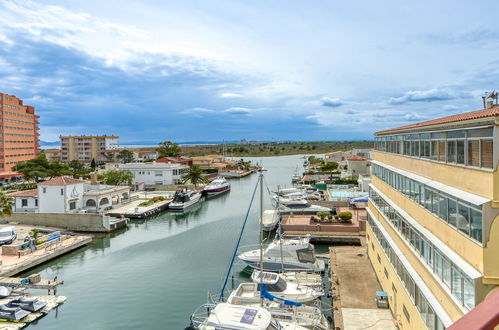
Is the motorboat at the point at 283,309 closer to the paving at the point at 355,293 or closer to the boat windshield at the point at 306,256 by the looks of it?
the paving at the point at 355,293

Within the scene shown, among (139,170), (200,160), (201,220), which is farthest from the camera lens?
(200,160)

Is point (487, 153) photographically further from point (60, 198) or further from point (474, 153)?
point (60, 198)

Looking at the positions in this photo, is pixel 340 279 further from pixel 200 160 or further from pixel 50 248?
pixel 200 160

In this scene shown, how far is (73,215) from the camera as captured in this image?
41.5 metres

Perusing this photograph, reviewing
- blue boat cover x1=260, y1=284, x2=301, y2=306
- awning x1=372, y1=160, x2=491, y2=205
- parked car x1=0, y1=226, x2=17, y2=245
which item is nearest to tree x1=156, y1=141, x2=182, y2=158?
parked car x1=0, y1=226, x2=17, y2=245

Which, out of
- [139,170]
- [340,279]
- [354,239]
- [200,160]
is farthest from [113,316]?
[200,160]

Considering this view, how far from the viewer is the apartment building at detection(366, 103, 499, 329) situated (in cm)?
827

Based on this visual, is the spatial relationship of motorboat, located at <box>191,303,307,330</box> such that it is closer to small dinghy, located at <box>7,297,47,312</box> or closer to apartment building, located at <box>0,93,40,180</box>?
small dinghy, located at <box>7,297,47,312</box>

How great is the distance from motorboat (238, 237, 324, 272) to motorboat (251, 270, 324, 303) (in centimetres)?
404

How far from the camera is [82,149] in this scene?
147 metres

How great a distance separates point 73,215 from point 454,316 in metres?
40.3

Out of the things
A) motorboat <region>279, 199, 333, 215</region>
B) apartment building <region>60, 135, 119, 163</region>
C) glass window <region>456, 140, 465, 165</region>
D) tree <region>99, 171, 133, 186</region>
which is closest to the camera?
glass window <region>456, 140, 465, 165</region>

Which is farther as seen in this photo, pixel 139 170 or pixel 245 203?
pixel 139 170

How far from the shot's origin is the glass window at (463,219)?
9.12m
